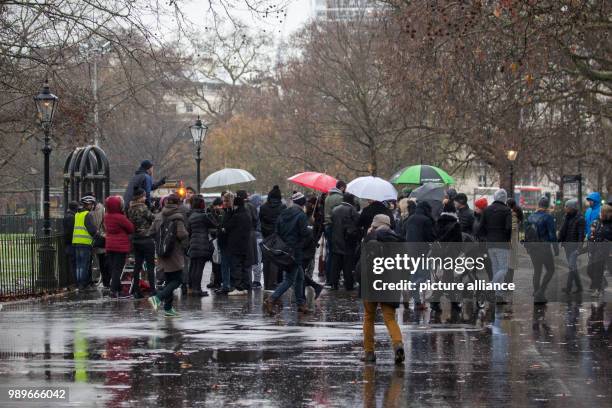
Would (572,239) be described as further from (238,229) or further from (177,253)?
(177,253)

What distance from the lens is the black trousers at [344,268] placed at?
23.3 meters

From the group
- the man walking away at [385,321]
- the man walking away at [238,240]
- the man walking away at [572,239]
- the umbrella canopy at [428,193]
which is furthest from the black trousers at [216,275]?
the man walking away at [385,321]

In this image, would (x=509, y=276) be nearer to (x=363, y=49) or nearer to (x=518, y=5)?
(x=518, y=5)

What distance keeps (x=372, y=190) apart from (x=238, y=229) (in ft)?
8.00

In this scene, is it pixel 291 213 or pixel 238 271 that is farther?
pixel 238 271

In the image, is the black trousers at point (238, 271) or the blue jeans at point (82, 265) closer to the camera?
the black trousers at point (238, 271)

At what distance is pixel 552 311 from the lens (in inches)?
763

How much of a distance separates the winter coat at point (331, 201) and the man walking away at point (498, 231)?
4.86m

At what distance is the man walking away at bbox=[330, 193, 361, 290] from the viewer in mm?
22594

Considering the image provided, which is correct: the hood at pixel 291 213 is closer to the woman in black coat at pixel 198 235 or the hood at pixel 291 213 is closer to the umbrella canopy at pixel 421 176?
the woman in black coat at pixel 198 235

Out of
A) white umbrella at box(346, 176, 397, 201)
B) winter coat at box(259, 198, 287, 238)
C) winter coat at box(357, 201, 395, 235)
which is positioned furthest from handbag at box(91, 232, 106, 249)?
winter coat at box(357, 201, 395, 235)

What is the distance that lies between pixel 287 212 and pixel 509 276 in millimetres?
3893

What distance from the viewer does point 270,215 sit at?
2328 centimetres

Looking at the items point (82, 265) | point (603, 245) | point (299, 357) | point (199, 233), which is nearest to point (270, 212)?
point (199, 233)
